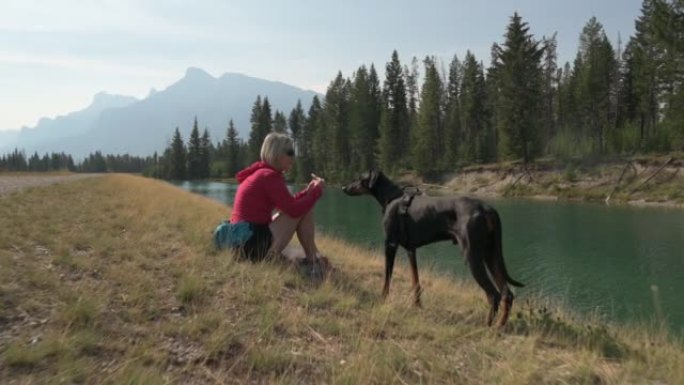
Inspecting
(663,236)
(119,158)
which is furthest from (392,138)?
(119,158)

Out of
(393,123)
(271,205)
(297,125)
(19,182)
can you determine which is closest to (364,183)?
(271,205)

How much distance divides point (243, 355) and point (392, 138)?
204ft

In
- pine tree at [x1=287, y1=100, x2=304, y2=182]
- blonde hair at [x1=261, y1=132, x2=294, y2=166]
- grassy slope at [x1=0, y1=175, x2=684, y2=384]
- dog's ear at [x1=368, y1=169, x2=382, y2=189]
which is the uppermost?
pine tree at [x1=287, y1=100, x2=304, y2=182]

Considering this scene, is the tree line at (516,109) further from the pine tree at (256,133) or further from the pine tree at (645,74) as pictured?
the pine tree at (256,133)

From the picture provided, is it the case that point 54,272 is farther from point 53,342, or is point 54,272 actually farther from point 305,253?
point 305,253

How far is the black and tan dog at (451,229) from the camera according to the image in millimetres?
5090

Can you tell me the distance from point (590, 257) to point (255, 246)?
44.3ft

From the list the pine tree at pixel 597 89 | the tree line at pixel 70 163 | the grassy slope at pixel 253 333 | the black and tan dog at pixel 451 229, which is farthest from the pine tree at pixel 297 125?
the grassy slope at pixel 253 333

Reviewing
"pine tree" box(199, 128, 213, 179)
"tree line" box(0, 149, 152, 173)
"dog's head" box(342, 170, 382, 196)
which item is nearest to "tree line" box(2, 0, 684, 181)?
"pine tree" box(199, 128, 213, 179)

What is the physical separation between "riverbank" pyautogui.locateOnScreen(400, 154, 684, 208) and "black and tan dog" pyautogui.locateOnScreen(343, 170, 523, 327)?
90.5ft

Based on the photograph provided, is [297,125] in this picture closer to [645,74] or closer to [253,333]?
[645,74]

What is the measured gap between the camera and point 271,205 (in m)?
6.28

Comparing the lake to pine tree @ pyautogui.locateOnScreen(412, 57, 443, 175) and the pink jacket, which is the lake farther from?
pine tree @ pyautogui.locateOnScreen(412, 57, 443, 175)

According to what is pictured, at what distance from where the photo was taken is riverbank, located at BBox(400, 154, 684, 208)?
3550 cm
